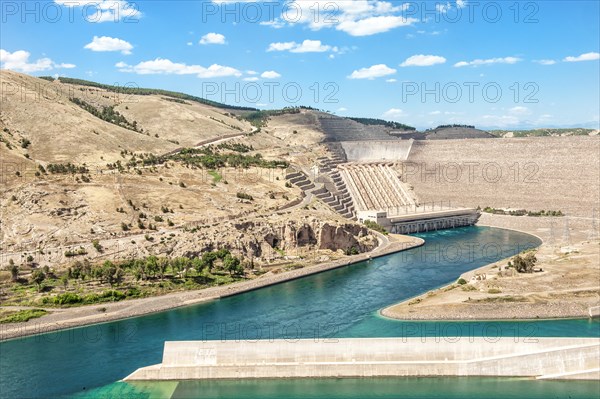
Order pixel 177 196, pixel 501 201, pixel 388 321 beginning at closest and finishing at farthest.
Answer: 1. pixel 388 321
2. pixel 177 196
3. pixel 501 201

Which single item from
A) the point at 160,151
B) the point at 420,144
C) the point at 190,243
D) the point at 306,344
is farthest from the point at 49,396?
the point at 420,144

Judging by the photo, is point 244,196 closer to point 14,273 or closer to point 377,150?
point 14,273

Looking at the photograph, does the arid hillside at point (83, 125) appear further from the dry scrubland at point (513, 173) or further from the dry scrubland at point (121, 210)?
the dry scrubland at point (513, 173)

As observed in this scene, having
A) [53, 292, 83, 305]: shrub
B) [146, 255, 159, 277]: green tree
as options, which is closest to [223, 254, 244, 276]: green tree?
[146, 255, 159, 277]: green tree

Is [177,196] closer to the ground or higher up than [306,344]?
higher up

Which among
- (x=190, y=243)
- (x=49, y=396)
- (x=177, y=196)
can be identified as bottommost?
(x=49, y=396)

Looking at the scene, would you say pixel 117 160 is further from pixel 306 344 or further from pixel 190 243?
pixel 306 344
